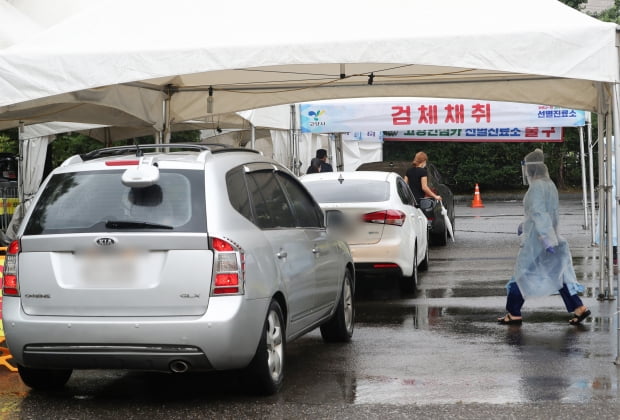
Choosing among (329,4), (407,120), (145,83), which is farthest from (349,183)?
(407,120)

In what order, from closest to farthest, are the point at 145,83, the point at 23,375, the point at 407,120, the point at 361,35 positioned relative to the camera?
1. the point at 23,375
2. the point at 361,35
3. the point at 145,83
4. the point at 407,120

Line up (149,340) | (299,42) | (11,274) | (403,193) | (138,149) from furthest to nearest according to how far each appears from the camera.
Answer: (403,193)
(299,42)
(138,149)
(11,274)
(149,340)

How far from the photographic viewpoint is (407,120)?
18812 millimetres

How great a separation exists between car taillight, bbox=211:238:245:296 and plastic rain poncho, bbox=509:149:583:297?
14.0 feet

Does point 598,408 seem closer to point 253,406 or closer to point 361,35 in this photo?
point 253,406

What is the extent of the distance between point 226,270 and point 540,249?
177 inches

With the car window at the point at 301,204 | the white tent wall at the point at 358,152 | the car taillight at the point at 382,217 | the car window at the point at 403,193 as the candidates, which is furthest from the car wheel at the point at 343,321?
the white tent wall at the point at 358,152

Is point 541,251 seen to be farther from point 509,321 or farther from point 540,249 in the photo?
point 509,321

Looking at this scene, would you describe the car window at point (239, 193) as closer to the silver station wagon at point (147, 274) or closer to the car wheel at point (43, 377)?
the silver station wagon at point (147, 274)

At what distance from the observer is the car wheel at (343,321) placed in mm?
8844

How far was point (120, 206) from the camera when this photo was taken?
6445 millimetres

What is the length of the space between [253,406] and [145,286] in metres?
1.11

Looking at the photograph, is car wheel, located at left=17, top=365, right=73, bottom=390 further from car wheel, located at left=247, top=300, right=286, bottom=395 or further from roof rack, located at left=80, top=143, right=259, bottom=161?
roof rack, located at left=80, top=143, right=259, bottom=161

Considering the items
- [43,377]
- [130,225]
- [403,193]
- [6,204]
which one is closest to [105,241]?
[130,225]
